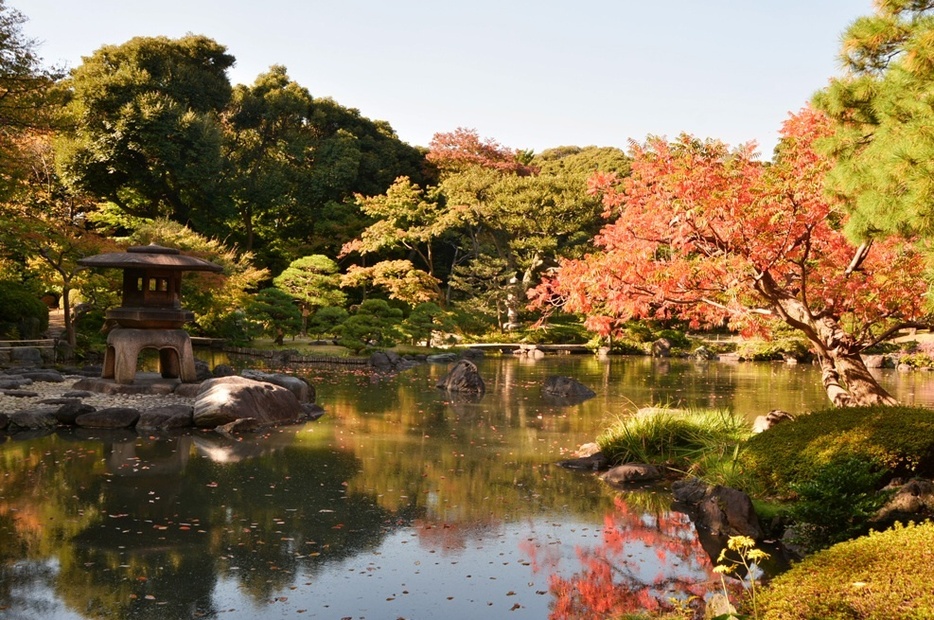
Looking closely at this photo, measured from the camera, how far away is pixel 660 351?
28422 mm

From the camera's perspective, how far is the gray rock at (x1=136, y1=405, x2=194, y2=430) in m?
10.6

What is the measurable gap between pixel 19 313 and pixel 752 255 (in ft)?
55.2

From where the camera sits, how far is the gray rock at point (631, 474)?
8.20 metres

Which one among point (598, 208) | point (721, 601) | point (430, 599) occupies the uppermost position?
point (598, 208)

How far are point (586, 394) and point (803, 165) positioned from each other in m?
8.31

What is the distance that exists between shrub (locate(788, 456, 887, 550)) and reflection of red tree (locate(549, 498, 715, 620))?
2.55 feet

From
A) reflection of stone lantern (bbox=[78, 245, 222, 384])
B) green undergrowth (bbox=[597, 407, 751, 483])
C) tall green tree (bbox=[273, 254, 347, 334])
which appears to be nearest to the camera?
green undergrowth (bbox=[597, 407, 751, 483])

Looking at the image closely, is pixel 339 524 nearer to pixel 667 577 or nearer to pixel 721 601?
pixel 667 577

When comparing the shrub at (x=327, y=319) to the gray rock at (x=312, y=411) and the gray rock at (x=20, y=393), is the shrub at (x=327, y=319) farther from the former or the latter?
the gray rock at (x=20, y=393)

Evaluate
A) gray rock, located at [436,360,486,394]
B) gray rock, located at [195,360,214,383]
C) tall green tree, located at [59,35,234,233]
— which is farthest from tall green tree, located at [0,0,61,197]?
tall green tree, located at [59,35,234,233]

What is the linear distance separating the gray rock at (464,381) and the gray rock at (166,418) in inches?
248

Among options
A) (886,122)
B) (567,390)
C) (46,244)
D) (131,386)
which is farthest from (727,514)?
(46,244)

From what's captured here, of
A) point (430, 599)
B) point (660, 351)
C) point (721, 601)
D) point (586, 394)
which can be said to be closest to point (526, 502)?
point (430, 599)

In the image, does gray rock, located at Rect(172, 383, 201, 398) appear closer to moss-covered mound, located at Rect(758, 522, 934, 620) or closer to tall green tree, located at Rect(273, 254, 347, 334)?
moss-covered mound, located at Rect(758, 522, 934, 620)
